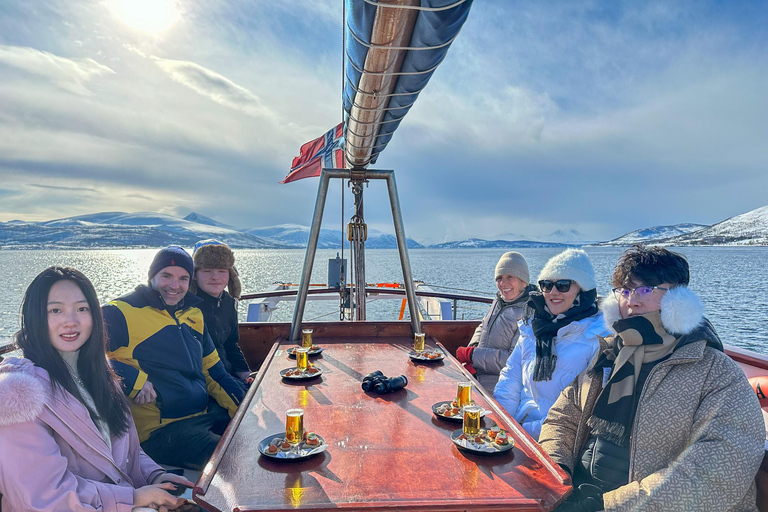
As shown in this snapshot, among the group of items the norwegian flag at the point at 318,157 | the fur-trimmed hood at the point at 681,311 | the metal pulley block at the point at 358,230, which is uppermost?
the norwegian flag at the point at 318,157

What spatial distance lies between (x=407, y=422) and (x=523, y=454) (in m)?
0.51

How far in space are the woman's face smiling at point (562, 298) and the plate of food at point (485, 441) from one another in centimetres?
106

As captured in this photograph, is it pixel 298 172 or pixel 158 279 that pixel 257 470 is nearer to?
pixel 158 279

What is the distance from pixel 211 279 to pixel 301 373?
1486 millimetres

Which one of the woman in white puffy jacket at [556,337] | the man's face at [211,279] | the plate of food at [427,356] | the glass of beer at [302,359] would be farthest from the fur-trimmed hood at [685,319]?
the man's face at [211,279]

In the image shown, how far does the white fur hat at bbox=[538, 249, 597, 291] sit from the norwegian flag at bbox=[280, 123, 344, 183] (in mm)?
3152

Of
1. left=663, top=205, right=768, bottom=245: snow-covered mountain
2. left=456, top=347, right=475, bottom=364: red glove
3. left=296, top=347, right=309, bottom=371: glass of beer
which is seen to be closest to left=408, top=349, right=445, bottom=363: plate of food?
left=456, top=347, right=475, bottom=364: red glove

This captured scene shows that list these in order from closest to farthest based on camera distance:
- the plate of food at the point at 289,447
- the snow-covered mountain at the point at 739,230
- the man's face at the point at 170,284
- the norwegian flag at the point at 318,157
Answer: the plate of food at the point at 289,447, the man's face at the point at 170,284, the norwegian flag at the point at 318,157, the snow-covered mountain at the point at 739,230

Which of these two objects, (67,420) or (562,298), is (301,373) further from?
(562,298)

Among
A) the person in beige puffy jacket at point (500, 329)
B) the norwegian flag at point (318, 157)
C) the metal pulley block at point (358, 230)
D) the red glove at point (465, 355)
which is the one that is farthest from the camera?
the norwegian flag at point (318, 157)

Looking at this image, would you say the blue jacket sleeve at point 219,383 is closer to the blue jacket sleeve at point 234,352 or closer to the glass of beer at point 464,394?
the blue jacket sleeve at point 234,352

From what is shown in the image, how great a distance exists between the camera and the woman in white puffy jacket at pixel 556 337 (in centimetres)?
259

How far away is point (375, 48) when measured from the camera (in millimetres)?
1994

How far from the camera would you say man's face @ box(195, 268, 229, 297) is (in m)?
3.79
